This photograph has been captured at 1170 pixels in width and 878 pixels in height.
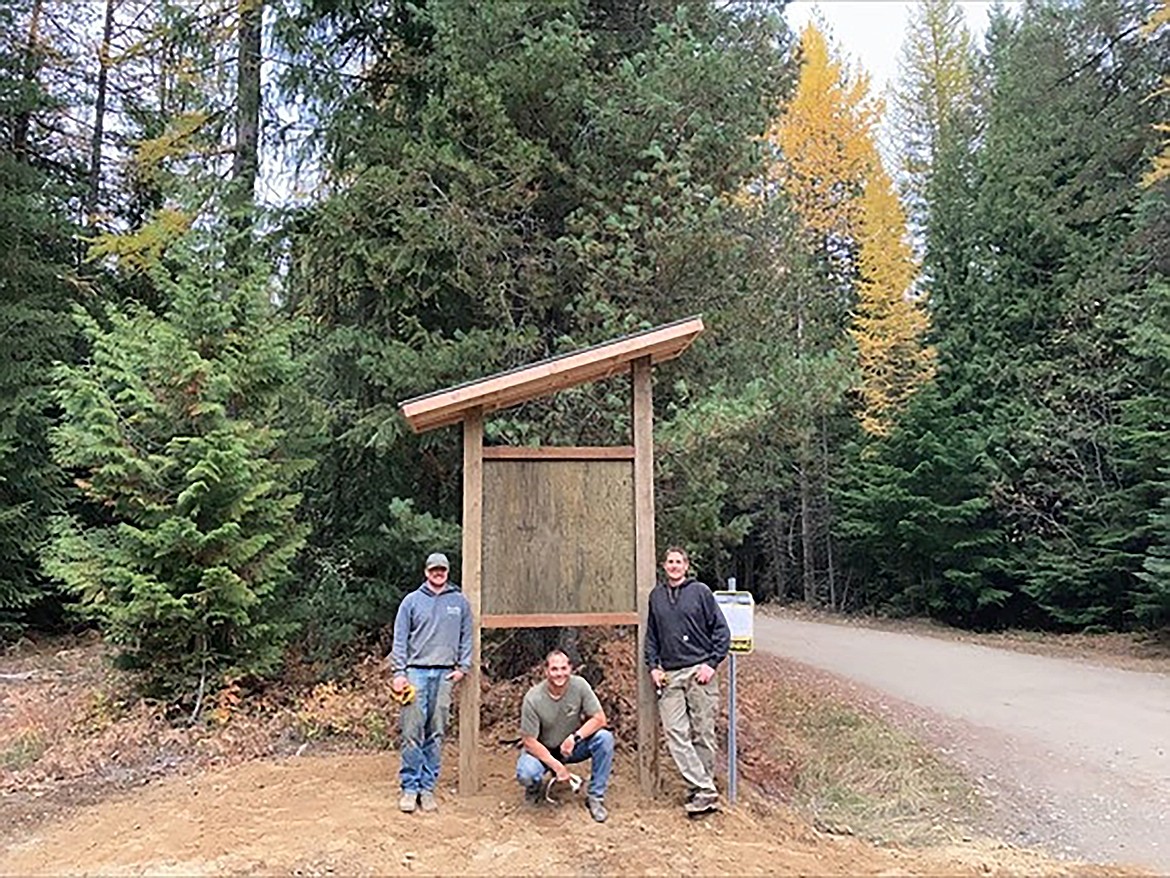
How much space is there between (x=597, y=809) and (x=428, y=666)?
4.53 feet

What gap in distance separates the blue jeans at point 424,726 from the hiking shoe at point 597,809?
102 centimetres

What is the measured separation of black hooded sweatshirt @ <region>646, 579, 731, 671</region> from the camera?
6.20 m

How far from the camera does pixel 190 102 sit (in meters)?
12.2

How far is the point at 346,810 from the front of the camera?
231 inches

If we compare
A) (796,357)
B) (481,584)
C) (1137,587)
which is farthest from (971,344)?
(481,584)

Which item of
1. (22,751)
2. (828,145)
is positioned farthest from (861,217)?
(22,751)

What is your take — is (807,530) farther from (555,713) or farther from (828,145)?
(555,713)

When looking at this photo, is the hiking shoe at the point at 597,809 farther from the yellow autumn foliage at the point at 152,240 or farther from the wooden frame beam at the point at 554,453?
the yellow autumn foliage at the point at 152,240

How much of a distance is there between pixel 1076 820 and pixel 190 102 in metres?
12.3

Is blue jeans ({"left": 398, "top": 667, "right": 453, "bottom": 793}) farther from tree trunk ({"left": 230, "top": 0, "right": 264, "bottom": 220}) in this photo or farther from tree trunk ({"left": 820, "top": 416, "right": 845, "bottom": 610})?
tree trunk ({"left": 820, "top": 416, "right": 845, "bottom": 610})

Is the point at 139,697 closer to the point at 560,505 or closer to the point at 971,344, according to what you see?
the point at 560,505

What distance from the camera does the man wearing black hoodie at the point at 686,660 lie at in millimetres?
6156

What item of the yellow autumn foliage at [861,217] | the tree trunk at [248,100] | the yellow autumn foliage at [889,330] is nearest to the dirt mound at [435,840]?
the tree trunk at [248,100]

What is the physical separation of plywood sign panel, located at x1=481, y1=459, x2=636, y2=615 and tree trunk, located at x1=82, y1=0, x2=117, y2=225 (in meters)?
12.0
